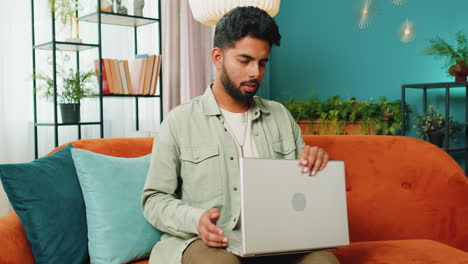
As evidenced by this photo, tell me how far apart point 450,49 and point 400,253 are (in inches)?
96.4

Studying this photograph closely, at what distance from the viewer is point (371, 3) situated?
426cm

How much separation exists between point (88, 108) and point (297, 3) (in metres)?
2.53

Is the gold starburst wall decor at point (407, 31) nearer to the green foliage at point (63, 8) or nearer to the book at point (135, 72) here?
the book at point (135, 72)

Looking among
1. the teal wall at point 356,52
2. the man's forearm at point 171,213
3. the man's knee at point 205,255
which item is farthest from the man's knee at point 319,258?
the teal wall at point 356,52

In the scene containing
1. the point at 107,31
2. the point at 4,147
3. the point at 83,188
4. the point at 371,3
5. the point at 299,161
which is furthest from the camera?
the point at 371,3

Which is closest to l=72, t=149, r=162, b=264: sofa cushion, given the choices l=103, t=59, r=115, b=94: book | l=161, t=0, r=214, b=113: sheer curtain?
l=103, t=59, r=115, b=94: book

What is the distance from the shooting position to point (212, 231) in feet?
3.70

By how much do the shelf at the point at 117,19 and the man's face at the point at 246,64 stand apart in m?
2.02

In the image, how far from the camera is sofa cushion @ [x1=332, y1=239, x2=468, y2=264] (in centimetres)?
153

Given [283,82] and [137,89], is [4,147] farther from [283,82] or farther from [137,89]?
[283,82]

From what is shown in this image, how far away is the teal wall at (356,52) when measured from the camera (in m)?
3.87

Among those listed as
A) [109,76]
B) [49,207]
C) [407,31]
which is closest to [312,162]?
Result: [49,207]

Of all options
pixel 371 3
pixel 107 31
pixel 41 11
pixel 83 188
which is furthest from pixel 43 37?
pixel 371 3

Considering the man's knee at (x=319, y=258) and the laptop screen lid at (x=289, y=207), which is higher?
the laptop screen lid at (x=289, y=207)
